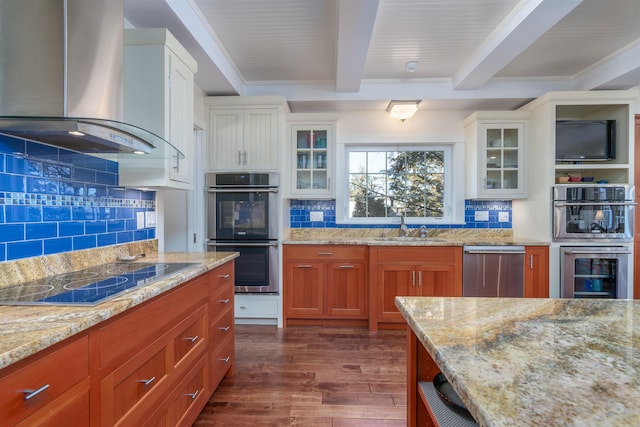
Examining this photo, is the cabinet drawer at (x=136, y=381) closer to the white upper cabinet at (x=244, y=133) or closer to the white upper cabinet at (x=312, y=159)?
the white upper cabinet at (x=244, y=133)

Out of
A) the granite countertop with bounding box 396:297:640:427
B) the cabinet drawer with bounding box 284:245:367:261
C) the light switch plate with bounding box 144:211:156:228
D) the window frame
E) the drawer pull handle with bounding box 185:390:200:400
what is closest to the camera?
the granite countertop with bounding box 396:297:640:427

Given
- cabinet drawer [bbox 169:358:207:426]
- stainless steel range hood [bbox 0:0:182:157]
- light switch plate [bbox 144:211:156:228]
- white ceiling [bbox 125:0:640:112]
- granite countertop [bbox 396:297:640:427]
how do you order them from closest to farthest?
granite countertop [bbox 396:297:640:427] → stainless steel range hood [bbox 0:0:182:157] → cabinet drawer [bbox 169:358:207:426] → white ceiling [bbox 125:0:640:112] → light switch plate [bbox 144:211:156:228]

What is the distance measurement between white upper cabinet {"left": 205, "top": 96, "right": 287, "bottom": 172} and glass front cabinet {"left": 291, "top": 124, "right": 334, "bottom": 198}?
32 cm

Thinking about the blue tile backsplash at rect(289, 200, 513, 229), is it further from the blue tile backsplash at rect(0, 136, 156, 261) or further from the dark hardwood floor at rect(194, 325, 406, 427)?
the blue tile backsplash at rect(0, 136, 156, 261)

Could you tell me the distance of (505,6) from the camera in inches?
84.8

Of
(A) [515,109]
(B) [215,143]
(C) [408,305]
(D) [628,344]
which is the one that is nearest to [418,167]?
(A) [515,109]

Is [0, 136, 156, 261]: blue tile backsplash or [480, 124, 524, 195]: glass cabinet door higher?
[480, 124, 524, 195]: glass cabinet door

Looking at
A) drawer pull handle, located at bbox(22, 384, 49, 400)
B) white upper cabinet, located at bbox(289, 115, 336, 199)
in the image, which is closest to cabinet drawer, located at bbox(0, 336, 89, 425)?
drawer pull handle, located at bbox(22, 384, 49, 400)

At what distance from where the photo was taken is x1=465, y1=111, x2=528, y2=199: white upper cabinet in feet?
11.1

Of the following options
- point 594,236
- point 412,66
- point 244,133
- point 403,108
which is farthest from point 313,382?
point 594,236

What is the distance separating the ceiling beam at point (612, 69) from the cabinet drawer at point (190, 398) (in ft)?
13.4

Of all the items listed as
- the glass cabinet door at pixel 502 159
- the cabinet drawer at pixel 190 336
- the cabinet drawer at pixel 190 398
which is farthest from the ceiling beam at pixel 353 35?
the cabinet drawer at pixel 190 398

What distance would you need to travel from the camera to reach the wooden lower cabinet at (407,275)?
309 cm

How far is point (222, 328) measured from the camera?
6.64 ft
